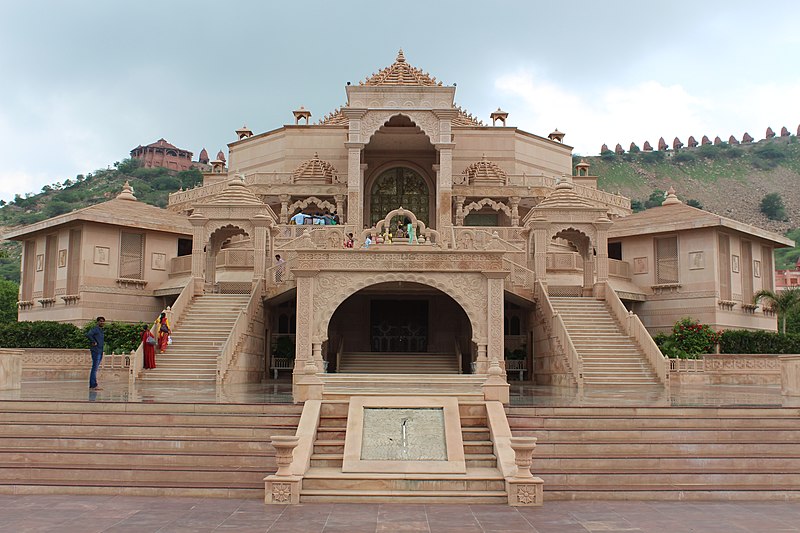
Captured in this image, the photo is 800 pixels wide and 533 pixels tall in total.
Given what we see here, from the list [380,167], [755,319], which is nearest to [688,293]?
[755,319]

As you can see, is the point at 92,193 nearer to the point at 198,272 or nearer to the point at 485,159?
the point at 485,159

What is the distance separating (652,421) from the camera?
533 inches

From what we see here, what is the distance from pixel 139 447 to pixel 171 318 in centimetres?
1221

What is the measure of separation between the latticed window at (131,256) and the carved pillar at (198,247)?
607 cm

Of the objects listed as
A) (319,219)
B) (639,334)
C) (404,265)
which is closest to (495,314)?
(404,265)

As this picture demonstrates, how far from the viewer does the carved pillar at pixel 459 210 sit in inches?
1453

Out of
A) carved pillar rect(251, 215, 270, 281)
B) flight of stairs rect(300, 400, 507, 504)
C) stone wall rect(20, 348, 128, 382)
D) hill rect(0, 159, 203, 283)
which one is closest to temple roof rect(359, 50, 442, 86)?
carved pillar rect(251, 215, 270, 281)

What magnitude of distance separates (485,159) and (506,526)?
32.6m

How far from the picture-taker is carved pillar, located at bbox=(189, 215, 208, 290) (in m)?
27.2

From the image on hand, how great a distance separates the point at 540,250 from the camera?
2698 centimetres

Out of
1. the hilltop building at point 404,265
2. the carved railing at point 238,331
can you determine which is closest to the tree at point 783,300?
the hilltop building at point 404,265

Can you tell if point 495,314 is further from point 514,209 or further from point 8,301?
point 8,301

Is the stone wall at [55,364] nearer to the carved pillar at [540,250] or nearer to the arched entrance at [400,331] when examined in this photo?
the arched entrance at [400,331]

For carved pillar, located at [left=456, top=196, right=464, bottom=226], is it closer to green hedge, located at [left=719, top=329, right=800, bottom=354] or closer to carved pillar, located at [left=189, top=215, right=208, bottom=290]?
carved pillar, located at [left=189, top=215, right=208, bottom=290]
